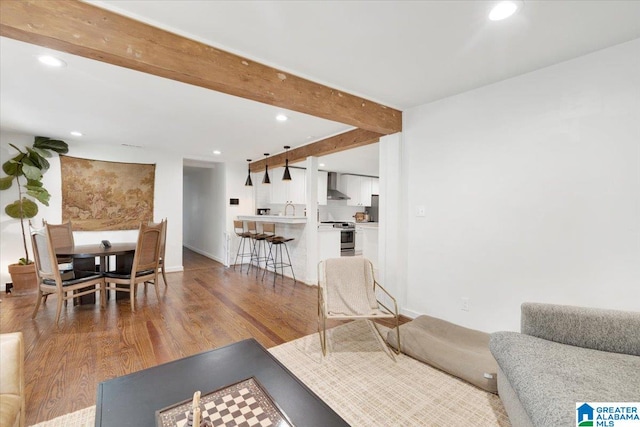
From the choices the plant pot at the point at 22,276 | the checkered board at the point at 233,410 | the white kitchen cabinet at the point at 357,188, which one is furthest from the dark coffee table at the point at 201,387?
the white kitchen cabinet at the point at 357,188

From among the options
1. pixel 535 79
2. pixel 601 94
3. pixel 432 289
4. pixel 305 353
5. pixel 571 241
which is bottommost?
pixel 305 353

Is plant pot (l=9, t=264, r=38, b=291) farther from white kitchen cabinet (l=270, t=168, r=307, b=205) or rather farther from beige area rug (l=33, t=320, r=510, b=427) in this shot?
white kitchen cabinet (l=270, t=168, r=307, b=205)

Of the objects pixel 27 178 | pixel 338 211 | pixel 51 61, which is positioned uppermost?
pixel 51 61

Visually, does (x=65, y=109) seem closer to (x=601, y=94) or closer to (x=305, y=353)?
(x=305, y=353)

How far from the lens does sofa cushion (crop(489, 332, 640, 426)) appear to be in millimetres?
1193

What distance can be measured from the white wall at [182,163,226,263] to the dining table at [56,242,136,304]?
2624mm

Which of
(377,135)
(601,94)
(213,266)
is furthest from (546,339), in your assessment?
(213,266)

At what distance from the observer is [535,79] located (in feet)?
7.77

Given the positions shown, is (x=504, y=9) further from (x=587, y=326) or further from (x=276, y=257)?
(x=276, y=257)

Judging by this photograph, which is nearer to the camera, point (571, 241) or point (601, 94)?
point (601, 94)

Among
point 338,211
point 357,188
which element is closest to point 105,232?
point 338,211

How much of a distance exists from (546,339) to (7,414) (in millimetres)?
2752

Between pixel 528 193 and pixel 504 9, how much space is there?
147 cm

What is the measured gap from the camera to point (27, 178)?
4.16m
